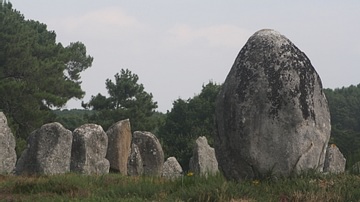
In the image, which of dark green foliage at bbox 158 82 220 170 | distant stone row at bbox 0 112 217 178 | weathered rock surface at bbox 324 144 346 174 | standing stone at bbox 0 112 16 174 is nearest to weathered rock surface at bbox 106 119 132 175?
distant stone row at bbox 0 112 217 178

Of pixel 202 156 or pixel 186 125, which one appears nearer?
pixel 202 156

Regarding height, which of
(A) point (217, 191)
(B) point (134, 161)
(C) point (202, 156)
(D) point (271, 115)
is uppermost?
(C) point (202, 156)

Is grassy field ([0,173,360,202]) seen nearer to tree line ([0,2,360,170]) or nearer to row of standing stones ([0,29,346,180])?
row of standing stones ([0,29,346,180])

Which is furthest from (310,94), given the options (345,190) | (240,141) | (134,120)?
(134,120)

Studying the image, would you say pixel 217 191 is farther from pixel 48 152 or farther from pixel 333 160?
pixel 333 160

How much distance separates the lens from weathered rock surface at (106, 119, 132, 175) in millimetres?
25672

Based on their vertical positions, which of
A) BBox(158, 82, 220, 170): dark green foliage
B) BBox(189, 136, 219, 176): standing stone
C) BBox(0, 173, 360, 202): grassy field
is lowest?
BBox(0, 173, 360, 202): grassy field

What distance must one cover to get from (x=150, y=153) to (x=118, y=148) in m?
1.91

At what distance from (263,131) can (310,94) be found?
3.85 ft

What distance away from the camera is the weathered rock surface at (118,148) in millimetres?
25672

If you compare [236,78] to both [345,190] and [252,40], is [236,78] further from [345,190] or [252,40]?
[345,190]

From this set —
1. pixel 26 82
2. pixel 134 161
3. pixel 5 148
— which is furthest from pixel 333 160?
pixel 26 82

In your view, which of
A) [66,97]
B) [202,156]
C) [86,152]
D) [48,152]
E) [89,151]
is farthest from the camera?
[66,97]

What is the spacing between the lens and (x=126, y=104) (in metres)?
50.6
